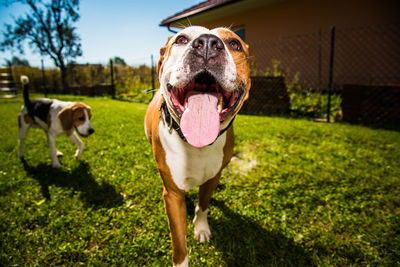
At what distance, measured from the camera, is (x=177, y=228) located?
4.54 feet

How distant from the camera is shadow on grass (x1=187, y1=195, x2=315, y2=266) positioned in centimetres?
159

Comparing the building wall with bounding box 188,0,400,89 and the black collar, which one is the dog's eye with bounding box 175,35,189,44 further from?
the building wall with bounding box 188,0,400,89

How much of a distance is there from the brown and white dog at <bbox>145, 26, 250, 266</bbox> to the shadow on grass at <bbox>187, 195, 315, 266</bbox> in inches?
18.2

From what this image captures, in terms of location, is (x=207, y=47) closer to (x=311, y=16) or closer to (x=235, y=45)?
(x=235, y=45)

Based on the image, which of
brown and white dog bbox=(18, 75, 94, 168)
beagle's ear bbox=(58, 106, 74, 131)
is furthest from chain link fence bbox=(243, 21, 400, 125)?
beagle's ear bbox=(58, 106, 74, 131)

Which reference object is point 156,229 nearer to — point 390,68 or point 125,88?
point 390,68

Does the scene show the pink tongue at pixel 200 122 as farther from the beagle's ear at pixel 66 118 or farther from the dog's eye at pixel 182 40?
the beagle's ear at pixel 66 118

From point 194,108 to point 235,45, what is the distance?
1.88 ft

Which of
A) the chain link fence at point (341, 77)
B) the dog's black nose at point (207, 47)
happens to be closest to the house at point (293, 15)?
the chain link fence at point (341, 77)

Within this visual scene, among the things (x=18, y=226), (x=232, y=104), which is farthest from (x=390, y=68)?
(x=18, y=226)

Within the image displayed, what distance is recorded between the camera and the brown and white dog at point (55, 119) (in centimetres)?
298

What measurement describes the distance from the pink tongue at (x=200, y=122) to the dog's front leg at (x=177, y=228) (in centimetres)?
51

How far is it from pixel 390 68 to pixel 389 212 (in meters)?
7.03

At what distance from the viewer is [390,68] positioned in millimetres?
6766
